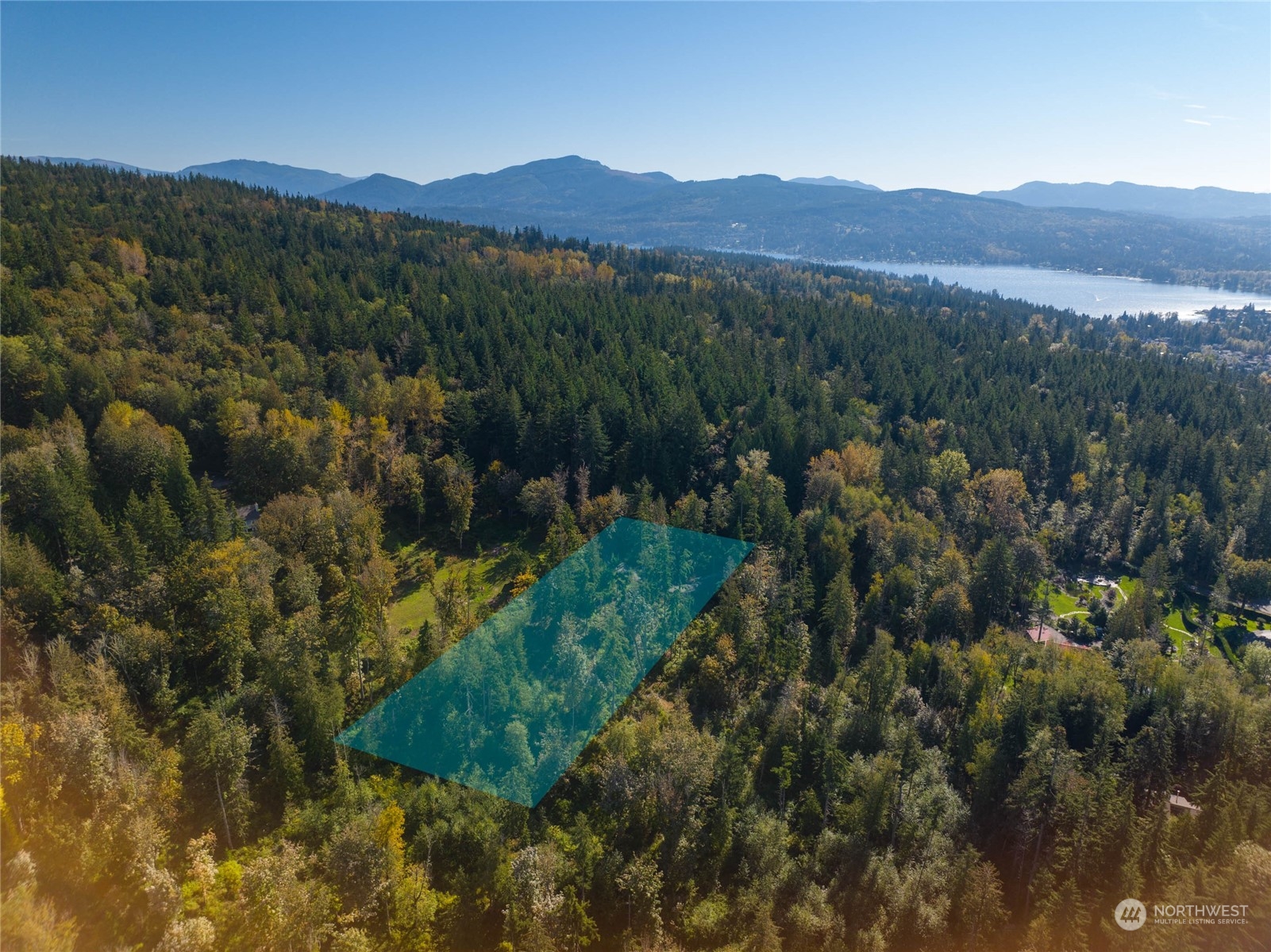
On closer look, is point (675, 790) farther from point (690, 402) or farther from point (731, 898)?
point (690, 402)

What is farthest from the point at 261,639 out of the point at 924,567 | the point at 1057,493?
the point at 1057,493
